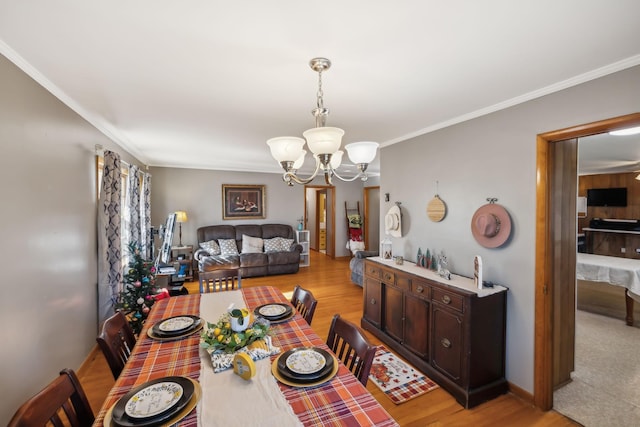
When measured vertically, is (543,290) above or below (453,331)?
above

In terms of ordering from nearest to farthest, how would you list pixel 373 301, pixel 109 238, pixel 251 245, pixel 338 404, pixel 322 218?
1. pixel 338 404
2. pixel 109 238
3. pixel 373 301
4. pixel 251 245
5. pixel 322 218

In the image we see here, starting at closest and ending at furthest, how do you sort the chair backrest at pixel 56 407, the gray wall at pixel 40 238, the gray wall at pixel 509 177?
the chair backrest at pixel 56 407 < the gray wall at pixel 40 238 < the gray wall at pixel 509 177

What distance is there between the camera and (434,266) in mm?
2926

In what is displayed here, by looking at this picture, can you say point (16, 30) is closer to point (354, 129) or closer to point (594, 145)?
point (354, 129)

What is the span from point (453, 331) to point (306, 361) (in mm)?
1478

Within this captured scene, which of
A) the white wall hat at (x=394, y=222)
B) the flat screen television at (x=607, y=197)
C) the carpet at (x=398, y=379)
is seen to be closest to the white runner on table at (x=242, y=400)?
the carpet at (x=398, y=379)

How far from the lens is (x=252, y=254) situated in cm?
588

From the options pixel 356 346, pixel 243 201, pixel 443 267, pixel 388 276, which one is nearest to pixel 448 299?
pixel 443 267

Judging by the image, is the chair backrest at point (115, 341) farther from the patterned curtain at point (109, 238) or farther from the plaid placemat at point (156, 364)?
the patterned curtain at point (109, 238)

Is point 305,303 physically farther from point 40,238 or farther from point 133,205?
point 133,205

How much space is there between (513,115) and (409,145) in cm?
118

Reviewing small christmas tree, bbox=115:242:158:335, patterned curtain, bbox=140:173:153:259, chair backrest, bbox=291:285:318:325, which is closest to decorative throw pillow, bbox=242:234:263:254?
patterned curtain, bbox=140:173:153:259

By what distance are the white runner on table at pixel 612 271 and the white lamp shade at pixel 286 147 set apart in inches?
154

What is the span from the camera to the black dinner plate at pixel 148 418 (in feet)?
3.19
